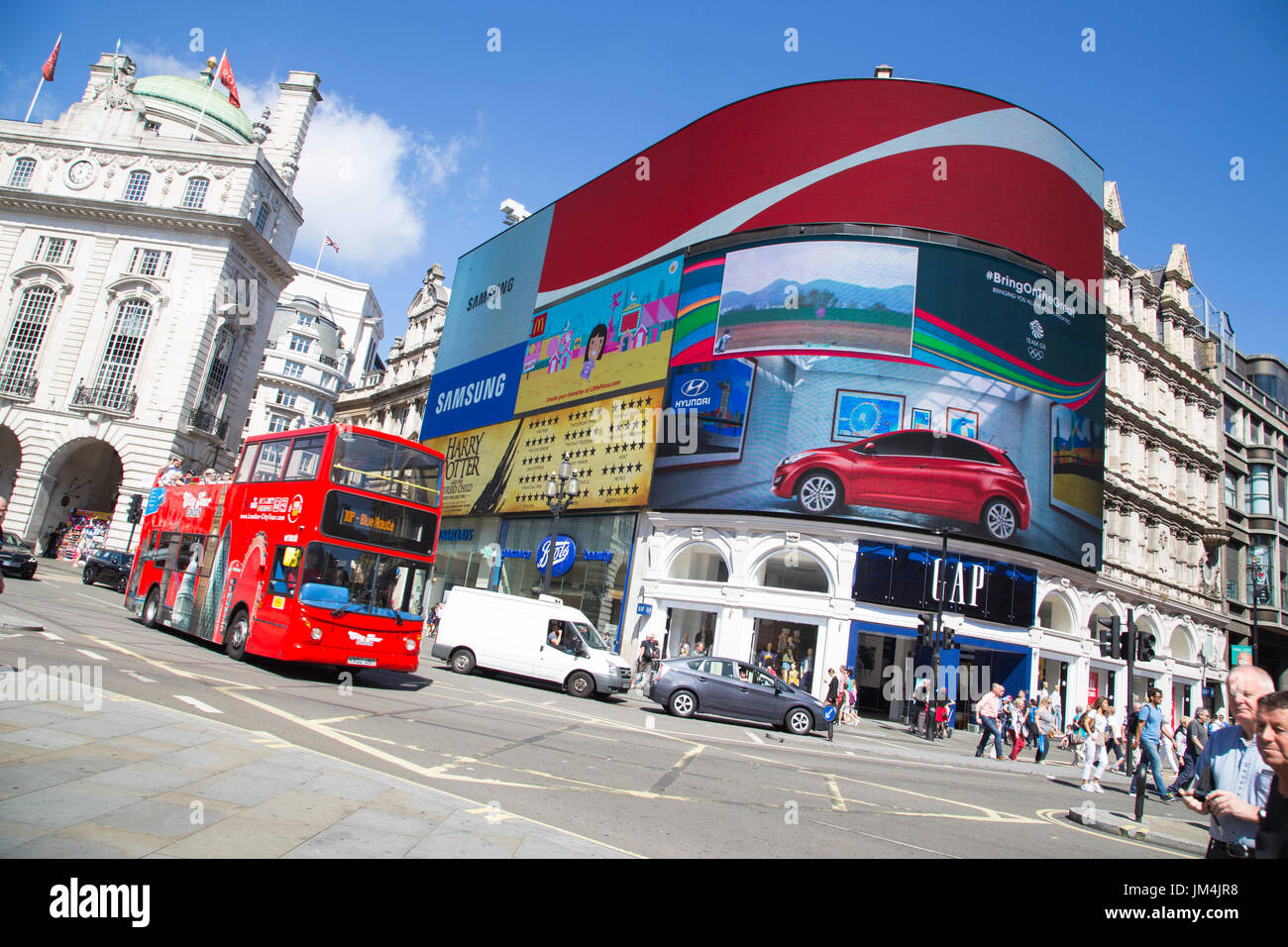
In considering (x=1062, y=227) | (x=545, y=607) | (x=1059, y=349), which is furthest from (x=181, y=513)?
(x=1062, y=227)

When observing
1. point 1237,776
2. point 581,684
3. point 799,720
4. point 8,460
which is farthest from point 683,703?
point 8,460

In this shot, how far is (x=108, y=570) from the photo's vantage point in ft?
90.5

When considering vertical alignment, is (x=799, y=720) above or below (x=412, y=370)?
below

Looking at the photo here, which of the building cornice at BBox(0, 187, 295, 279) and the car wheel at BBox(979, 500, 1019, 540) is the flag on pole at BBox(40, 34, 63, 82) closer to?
the building cornice at BBox(0, 187, 295, 279)

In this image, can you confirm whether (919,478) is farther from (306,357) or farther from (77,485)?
(306,357)

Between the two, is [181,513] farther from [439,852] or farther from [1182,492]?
[1182,492]

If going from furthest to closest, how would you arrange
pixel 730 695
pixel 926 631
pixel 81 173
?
1. pixel 81 173
2. pixel 926 631
3. pixel 730 695

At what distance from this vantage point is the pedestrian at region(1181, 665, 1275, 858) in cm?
416

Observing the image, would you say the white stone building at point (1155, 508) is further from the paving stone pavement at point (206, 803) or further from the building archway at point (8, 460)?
the building archway at point (8, 460)

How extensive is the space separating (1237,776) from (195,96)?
2398 inches

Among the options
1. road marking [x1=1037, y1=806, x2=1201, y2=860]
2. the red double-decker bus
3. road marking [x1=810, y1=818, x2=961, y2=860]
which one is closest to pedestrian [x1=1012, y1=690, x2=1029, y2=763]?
road marking [x1=1037, y1=806, x2=1201, y2=860]

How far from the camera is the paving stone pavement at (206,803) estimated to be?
3947mm

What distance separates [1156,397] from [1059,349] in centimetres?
1219
